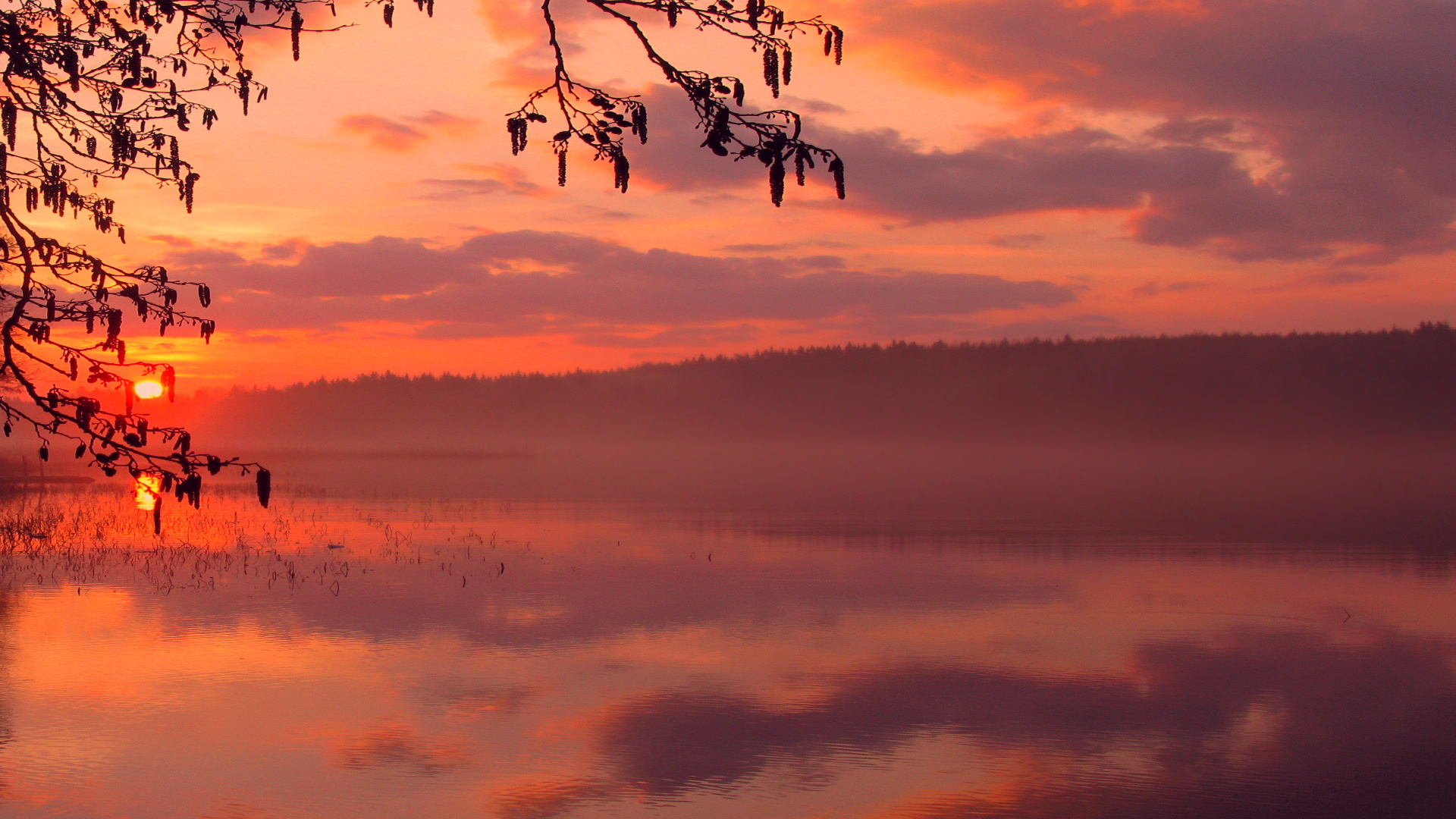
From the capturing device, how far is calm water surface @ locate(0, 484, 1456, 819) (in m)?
12.1

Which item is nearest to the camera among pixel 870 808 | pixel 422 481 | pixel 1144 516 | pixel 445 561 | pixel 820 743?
pixel 870 808

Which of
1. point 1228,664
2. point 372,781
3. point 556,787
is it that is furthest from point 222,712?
point 1228,664

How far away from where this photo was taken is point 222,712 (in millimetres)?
14891

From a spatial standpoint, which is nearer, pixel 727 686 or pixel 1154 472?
pixel 727 686

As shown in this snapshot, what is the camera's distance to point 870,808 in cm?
1151

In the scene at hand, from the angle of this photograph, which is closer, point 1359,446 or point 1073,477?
point 1073,477

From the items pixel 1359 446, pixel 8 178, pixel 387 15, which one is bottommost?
pixel 1359 446

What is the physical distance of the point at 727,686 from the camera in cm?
1633

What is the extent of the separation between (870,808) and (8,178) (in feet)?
27.6

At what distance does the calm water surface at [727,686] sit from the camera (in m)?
12.1

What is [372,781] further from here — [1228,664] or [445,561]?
[445,561]

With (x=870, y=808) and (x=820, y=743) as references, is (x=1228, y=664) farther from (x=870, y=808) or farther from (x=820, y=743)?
(x=870, y=808)

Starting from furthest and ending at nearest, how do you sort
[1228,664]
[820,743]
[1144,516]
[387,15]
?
[1144,516]
[1228,664]
[820,743]
[387,15]

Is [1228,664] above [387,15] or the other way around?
the other way around
